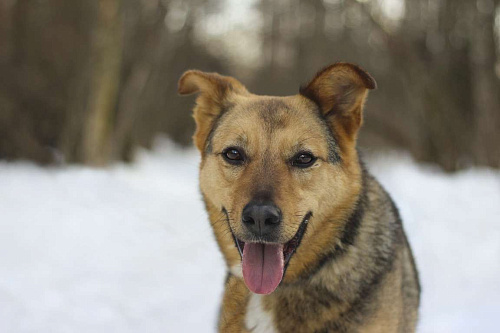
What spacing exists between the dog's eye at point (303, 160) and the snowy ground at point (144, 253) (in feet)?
7.15

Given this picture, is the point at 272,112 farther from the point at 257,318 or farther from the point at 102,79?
the point at 102,79

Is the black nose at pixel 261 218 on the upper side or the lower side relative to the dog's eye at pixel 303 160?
lower

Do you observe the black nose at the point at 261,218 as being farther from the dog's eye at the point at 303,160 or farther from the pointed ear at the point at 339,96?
the pointed ear at the point at 339,96

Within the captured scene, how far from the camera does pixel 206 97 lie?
394cm

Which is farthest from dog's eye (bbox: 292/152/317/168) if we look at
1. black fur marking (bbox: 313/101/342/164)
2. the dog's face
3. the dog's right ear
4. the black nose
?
the dog's right ear

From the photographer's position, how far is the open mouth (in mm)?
3023

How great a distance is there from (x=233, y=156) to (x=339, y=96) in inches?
32.2

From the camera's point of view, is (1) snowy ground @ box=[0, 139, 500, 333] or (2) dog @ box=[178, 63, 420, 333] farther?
(1) snowy ground @ box=[0, 139, 500, 333]

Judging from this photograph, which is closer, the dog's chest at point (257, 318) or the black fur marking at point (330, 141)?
the dog's chest at point (257, 318)

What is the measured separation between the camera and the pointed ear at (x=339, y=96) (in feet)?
11.3

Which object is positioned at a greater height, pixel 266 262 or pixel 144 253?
pixel 266 262

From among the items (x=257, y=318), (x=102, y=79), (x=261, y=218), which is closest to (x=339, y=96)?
(x=261, y=218)

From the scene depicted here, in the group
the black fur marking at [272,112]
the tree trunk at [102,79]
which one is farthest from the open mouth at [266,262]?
the tree trunk at [102,79]

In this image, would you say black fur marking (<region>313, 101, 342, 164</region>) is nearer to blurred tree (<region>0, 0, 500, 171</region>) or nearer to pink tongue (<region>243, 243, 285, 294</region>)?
pink tongue (<region>243, 243, 285, 294</region>)
